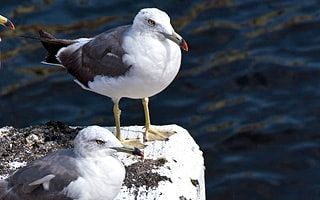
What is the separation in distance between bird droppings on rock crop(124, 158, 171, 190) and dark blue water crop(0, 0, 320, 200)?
6.68ft

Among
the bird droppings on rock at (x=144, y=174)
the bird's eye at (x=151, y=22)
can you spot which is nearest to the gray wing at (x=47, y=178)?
the bird droppings on rock at (x=144, y=174)

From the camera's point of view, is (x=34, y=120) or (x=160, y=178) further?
(x=34, y=120)

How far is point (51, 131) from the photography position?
6.58m

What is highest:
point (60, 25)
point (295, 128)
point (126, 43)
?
point (126, 43)

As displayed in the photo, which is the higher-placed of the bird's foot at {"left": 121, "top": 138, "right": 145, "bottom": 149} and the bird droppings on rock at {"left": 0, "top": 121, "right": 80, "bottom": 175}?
the bird droppings on rock at {"left": 0, "top": 121, "right": 80, "bottom": 175}

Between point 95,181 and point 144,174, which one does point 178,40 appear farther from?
point 95,181

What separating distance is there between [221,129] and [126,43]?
9.10 ft

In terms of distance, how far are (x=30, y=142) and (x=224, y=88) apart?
3.22 m

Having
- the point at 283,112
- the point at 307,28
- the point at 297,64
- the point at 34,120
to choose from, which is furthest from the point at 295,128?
the point at 34,120

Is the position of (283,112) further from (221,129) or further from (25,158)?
(25,158)

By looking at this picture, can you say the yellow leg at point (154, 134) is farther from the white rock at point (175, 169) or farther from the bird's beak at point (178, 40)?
the bird's beak at point (178, 40)

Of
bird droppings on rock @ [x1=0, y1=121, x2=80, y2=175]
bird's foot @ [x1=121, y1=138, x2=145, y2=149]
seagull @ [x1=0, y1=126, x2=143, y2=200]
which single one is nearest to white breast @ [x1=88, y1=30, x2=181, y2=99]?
bird's foot @ [x1=121, y1=138, x2=145, y2=149]

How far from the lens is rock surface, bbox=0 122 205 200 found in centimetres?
590

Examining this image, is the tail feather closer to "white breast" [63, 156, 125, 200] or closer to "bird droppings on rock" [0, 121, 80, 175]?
"bird droppings on rock" [0, 121, 80, 175]
